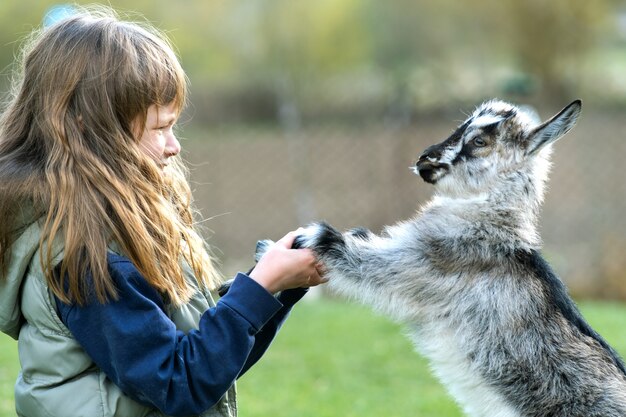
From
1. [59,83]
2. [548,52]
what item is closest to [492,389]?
[59,83]

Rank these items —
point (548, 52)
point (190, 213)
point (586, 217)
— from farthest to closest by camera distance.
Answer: point (548, 52)
point (586, 217)
point (190, 213)

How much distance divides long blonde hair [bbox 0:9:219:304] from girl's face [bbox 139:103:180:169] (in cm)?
3

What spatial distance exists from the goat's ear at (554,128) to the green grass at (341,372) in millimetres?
2693

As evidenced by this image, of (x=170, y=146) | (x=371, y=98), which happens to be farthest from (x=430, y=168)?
(x=371, y=98)

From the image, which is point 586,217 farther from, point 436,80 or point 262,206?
point 436,80

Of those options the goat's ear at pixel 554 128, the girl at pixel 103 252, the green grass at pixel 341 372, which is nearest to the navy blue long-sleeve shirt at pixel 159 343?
the girl at pixel 103 252

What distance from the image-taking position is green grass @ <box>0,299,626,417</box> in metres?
6.27

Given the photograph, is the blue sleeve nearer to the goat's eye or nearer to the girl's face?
the girl's face

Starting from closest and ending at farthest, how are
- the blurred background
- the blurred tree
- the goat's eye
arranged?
1. the goat's eye
2. the blurred background
3. the blurred tree

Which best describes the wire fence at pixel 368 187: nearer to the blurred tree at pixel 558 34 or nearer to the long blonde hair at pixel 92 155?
the blurred tree at pixel 558 34

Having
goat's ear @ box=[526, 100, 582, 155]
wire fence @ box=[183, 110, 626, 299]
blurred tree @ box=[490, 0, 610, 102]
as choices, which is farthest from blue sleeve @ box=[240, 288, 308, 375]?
blurred tree @ box=[490, 0, 610, 102]

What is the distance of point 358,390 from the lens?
682cm

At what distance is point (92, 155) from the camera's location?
282 centimetres

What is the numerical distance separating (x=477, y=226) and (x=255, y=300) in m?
1.36
